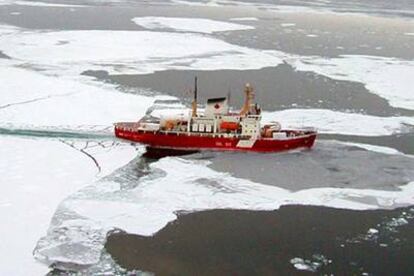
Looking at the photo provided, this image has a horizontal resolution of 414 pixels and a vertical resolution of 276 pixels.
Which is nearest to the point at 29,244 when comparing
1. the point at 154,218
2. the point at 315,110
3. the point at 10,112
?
the point at 154,218

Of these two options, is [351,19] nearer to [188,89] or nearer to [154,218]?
[188,89]

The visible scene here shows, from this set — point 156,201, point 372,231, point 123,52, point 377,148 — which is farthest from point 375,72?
point 156,201

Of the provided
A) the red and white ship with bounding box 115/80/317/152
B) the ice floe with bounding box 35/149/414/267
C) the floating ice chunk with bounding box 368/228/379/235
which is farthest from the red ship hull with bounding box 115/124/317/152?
the floating ice chunk with bounding box 368/228/379/235

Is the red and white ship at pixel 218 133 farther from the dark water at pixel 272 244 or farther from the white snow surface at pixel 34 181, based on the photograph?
the dark water at pixel 272 244

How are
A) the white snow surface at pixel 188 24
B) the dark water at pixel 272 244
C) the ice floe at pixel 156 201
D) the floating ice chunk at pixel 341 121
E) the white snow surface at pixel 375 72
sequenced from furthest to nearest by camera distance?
the white snow surface at pixel 188 24 → the white snow surface at pixel 375 72 → the floating ice chunk at pixel 341 121 → the ice floe at pixel 156 201 → the dark water at pixel 272 244

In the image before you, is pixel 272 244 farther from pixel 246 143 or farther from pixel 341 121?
pixel 341 121

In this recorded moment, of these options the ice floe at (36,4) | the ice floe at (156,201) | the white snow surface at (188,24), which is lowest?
the ice floe at (156,201)

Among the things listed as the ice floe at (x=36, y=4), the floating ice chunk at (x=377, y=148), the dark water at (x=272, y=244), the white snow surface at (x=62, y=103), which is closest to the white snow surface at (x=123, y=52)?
the white snow surface at (x=62, y=103)
